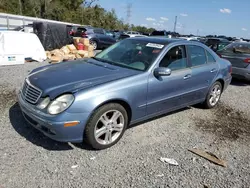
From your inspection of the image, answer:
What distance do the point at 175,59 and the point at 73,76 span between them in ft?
6.01

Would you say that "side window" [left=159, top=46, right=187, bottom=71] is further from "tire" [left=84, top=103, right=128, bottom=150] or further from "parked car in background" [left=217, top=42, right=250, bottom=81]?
"parked car in background" [left=217, top=42, right=250, bottom=81]

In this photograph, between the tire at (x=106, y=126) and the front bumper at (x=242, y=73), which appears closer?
the tire at (x=106, y=126)

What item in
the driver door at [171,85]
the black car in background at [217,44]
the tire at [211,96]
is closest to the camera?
the driver door at [171,85]

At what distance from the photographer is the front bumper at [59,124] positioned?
2.79 metres

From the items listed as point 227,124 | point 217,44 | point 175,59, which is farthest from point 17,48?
point 217,44

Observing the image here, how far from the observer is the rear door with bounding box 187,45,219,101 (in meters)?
4.34

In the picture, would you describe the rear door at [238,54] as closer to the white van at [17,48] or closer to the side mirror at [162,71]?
the side mirror at [162,71]

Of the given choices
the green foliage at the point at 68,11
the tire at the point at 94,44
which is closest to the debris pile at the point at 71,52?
the tire at the point at 94,44

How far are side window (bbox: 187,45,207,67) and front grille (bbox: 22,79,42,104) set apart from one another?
2819 millimetres

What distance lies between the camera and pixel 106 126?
320 cm

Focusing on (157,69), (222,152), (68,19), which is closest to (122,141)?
(157,69)

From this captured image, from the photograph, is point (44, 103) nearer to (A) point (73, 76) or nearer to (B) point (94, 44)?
(A) point (73, 76)

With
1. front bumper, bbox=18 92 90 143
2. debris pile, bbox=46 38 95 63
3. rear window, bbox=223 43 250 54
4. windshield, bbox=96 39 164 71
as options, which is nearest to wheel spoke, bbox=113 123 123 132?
front bumper, bbox=18 92 90 143

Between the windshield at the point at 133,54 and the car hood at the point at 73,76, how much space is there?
0.20 metres
